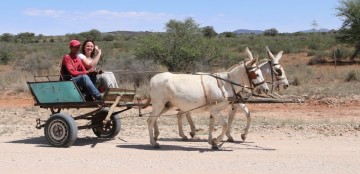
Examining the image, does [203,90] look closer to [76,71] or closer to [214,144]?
[214,144]

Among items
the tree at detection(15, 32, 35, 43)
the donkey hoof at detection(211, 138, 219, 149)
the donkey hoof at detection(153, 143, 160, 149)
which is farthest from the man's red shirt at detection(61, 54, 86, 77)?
the tree at detection(15, 32, 35, 43)

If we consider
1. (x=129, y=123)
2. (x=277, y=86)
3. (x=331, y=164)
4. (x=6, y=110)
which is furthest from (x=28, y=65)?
(x=331, y=164)

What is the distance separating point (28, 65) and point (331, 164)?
28542mm

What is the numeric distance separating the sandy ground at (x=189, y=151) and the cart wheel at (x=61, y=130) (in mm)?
166

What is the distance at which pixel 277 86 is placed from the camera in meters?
10.6

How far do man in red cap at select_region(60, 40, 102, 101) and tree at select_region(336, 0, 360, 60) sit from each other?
32.5 meters

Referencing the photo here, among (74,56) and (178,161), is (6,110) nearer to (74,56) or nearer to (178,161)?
(74,56)

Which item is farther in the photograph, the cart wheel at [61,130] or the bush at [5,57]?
the bush at [5,57]

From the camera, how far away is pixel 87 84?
10.8m

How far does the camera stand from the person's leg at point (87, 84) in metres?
10.7

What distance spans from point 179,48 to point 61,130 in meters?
16.0

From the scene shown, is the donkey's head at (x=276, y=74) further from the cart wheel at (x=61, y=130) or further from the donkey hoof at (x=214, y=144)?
the cart wheel at (x=61, y=130)

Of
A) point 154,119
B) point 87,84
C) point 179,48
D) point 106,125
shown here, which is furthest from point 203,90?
point 179,48

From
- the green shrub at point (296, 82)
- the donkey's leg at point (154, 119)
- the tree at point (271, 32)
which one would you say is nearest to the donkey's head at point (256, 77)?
the donkey's leg at point (154, 119)
